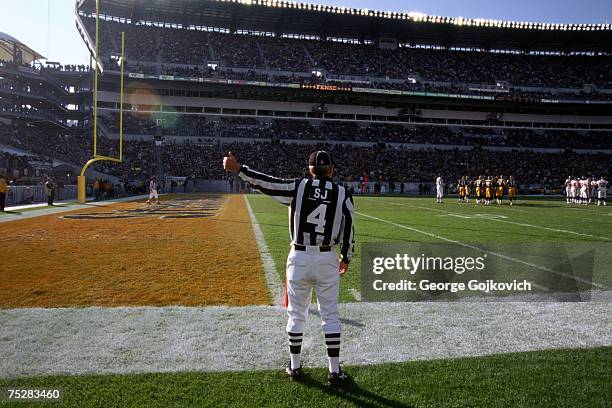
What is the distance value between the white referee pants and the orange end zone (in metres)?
2.07

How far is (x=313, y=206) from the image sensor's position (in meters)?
4.10

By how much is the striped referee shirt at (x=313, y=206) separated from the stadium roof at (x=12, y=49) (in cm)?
4883

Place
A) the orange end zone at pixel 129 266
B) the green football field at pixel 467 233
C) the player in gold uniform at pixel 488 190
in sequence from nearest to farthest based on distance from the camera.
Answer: the orange end zone at pixel 129 266 < the green football field at pixel 467 233 < the player in gold uniform at pixel 488 190

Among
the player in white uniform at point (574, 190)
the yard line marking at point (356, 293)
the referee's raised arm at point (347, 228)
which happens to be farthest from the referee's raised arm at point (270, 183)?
the player in white uniform at point (574, 190)

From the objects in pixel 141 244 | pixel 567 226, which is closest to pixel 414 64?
pixel 567 226

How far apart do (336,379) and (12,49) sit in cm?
5243

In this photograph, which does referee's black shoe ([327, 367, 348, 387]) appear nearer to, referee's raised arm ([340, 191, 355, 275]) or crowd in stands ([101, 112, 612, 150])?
referee's raised arm ([340, 191, 355, 275])

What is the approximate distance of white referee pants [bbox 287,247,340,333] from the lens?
397 cm

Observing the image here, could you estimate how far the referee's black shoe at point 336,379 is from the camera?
3.77m

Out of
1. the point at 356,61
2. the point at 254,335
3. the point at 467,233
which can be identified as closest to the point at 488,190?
the point at 467,233

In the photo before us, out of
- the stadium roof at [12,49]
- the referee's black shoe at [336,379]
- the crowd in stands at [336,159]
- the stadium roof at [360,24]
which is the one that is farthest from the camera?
the stadium roof at [360,24]

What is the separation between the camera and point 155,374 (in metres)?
3.87

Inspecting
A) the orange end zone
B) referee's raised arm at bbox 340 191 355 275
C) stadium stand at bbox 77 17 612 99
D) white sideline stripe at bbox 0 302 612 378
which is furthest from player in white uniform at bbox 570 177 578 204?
referee's raised arm at bbox 340 191 355 275

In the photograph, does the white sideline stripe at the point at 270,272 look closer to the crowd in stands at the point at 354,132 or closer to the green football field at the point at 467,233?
the green football field at the point at 467,233
